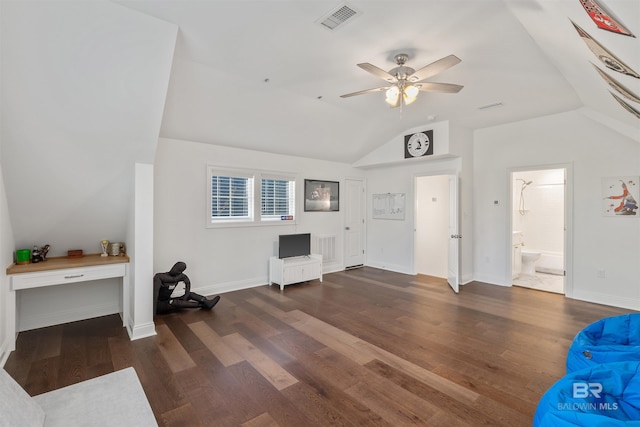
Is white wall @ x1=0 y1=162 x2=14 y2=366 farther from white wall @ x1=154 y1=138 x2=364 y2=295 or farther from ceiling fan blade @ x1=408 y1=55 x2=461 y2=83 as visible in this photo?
ceiling fan blade @ x1=408 y1=55 x2=461 y2=83

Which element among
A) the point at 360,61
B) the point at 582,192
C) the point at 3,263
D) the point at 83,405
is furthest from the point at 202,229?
the point at 582,192

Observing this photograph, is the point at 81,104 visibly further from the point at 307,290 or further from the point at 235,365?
the point at 307,290

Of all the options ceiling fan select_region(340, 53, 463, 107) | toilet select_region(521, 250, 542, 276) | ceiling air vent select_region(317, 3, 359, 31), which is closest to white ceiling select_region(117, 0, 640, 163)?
ceiling air vent select_region(317, 3, 359, 31)

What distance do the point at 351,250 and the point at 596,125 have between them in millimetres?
4738

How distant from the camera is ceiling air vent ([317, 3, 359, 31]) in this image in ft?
7.94

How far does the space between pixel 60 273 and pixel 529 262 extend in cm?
788

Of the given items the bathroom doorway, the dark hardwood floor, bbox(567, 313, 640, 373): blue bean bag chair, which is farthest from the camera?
the bathroom doorway

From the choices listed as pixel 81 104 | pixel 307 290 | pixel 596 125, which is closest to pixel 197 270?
pixel 307 290

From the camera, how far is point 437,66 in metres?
2.68

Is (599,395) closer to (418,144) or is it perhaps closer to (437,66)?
(437,66)

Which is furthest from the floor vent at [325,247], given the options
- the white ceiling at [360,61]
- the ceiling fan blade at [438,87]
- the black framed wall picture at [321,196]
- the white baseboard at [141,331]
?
the ceiling fan blade at [438,87]

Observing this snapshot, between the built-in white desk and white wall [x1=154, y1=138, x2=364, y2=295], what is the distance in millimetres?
773

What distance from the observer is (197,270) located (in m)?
4.66

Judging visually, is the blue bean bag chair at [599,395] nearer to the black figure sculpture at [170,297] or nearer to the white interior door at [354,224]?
the black figure sculpture at [170,297]
